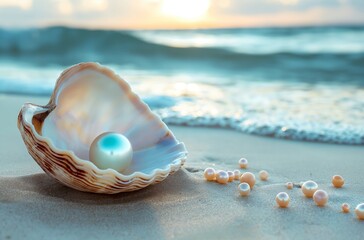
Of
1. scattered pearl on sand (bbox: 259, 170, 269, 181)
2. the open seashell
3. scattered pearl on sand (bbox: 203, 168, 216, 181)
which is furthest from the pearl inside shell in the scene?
scattered pearl on sand (bbox: 259, 170, 269, 181)

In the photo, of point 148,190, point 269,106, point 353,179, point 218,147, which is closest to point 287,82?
point 269,106

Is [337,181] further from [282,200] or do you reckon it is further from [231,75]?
[231,75]

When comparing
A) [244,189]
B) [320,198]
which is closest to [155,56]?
[244,189]

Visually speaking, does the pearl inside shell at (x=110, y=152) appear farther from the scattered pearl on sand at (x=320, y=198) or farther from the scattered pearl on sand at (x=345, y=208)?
the scattered pearl on sand at (x=345, y=208)

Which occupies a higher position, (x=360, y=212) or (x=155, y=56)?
(x=360, y=212)

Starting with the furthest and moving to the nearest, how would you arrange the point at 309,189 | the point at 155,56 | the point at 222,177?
the point at 155,56 < the point at 222,177 < the point at 309,189

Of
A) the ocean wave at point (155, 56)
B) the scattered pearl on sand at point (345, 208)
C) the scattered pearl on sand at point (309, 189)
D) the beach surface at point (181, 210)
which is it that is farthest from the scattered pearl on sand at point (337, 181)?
the ocean wave at point (155, 56)
